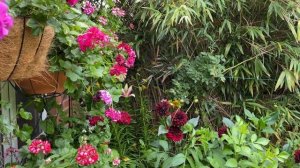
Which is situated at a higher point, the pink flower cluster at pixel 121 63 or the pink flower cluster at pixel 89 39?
the pink flower cluster at pixel 89 39

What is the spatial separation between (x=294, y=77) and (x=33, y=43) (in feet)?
6.82

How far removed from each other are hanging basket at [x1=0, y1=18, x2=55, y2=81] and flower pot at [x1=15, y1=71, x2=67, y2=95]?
0.29 m

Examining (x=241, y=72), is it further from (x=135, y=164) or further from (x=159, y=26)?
(x=135, y=164)

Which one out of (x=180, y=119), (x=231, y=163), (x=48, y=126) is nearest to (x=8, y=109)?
(x=48, y=126)

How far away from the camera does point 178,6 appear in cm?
266

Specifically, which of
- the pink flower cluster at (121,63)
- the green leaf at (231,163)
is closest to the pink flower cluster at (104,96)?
the pink flower cluster at (121,63)

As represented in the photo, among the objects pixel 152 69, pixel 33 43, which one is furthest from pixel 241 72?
pixel 33 43

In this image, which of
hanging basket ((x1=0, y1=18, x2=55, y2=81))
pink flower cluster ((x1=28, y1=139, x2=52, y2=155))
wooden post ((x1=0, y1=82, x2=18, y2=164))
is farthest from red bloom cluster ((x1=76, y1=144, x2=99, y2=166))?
wooden post ((x1=0, y1=82, x2=18, y2=164))

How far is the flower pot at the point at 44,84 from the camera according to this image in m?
1.57

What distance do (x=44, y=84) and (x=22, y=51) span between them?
439 mm

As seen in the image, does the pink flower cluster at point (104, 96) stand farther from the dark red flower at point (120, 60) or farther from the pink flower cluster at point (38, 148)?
the pink flower cluster at point (38, 148)

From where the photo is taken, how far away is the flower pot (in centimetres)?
157

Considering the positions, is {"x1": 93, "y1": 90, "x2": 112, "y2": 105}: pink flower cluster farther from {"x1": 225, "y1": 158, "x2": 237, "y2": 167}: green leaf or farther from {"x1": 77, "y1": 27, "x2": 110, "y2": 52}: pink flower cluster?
{"x1": 225, "y1": 158, "x2": 237, "y2": 167}: green leaf

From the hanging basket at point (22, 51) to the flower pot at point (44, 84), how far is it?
0.96 ft
